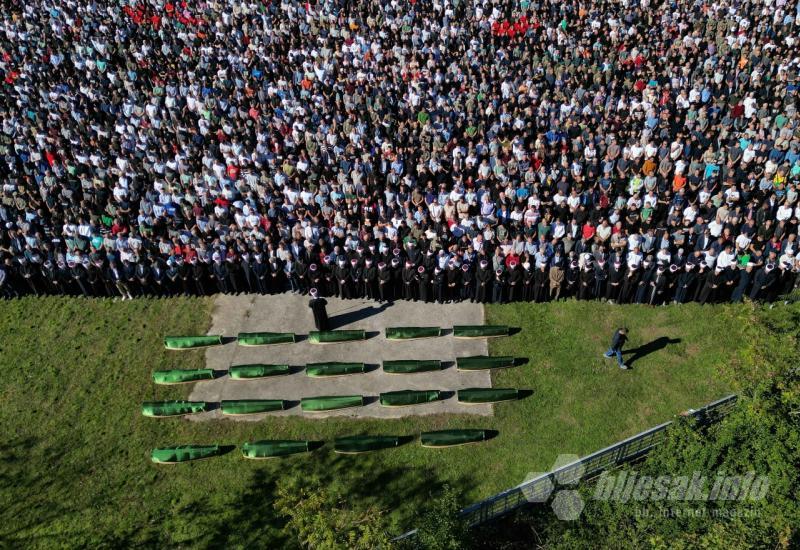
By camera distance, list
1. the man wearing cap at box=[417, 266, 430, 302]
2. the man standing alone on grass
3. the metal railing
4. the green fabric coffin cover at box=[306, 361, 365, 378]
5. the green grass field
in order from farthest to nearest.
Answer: the man wearing cap at box=[417, 266, 430, 302]
the green fabric coffin cover at box=[306, 361, 365, 378]
the man standing alone on grass
the green grass field
the metal railing

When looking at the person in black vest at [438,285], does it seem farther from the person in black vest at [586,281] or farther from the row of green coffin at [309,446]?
the row of green coffin at [309,446]

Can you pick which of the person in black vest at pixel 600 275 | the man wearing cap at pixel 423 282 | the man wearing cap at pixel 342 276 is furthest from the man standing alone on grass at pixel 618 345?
the man wearing cap at pixel 342 276

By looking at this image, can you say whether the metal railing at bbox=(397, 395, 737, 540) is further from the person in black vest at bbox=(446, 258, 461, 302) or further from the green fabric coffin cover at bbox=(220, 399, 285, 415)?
the person in black vest at bbox=(446, 258, 461, 302)

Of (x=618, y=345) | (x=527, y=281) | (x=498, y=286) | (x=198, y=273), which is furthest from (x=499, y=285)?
(x=198, y=273)

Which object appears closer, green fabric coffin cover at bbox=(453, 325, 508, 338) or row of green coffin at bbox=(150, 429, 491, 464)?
row of green coffin at bbox=(150, 429, 491, 464)

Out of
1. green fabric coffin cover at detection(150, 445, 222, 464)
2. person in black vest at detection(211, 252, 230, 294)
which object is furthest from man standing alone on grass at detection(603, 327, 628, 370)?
person in black vest at detection(211, 252, 230, 294)

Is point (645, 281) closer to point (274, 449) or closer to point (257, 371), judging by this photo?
point (274, 449)

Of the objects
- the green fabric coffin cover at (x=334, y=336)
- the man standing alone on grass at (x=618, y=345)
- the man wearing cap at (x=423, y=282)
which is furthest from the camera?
the man wearing cap at (x=423, y=282)
